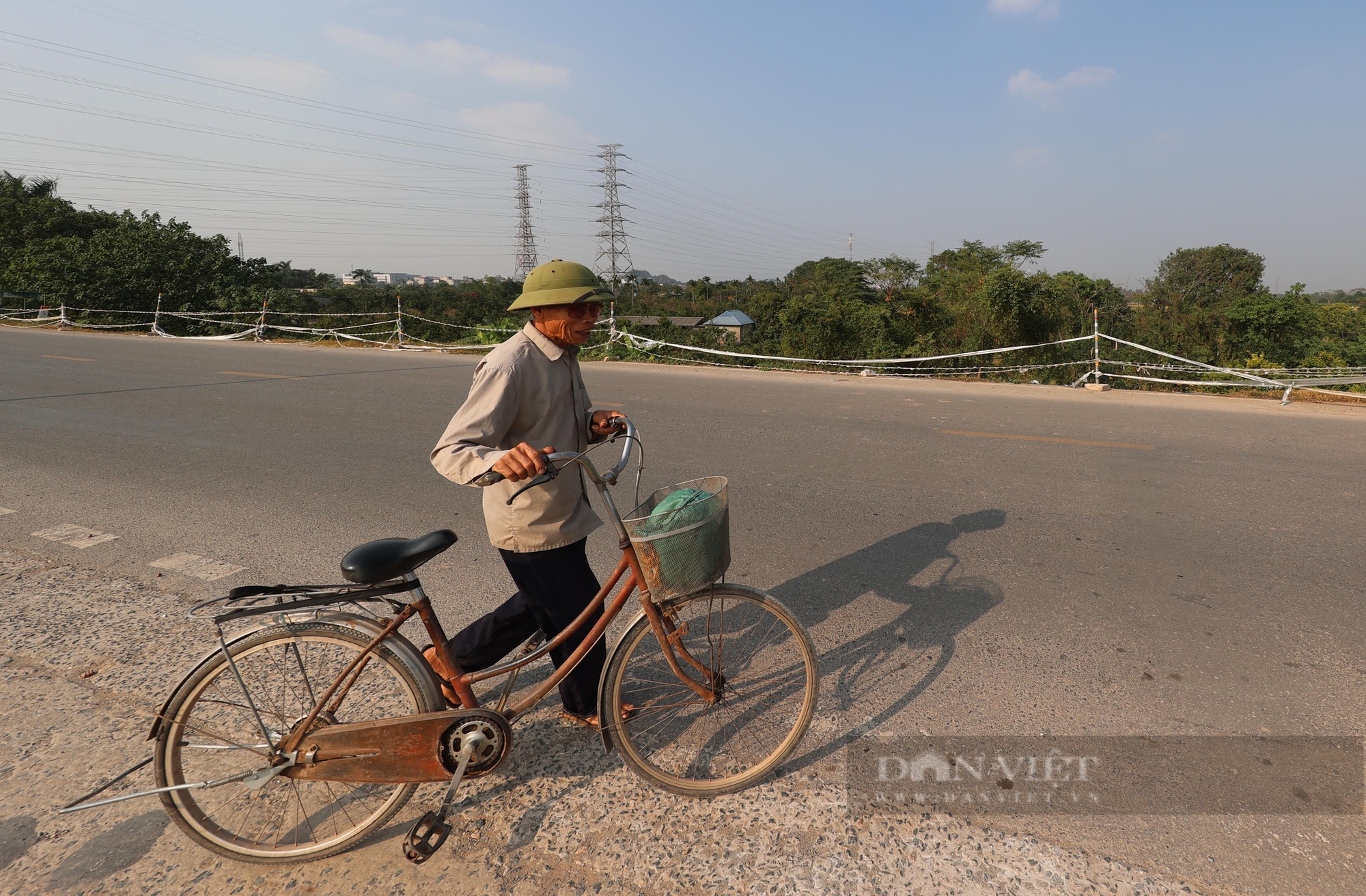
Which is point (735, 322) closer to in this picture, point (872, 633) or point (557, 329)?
point (872, 633)

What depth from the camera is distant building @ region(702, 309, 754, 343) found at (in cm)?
3528

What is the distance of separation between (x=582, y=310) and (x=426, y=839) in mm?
1557

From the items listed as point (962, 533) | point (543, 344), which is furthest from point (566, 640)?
point (962, 533)

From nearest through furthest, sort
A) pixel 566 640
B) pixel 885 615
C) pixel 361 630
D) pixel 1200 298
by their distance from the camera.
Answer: pixel 361 630 → pixel 566 640 → pixel 885 615 → pixel 1200 298

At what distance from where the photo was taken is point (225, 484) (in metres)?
6.00

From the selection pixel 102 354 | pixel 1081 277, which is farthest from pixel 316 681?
pixel 1081 277

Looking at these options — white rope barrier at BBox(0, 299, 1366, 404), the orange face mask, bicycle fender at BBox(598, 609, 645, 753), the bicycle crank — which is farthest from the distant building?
the bicycle crank

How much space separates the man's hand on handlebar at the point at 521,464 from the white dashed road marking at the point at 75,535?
12.8 ft

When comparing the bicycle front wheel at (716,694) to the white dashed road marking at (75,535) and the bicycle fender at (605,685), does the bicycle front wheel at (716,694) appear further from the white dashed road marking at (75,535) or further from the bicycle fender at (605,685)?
the white dashed road marking at (75,535)

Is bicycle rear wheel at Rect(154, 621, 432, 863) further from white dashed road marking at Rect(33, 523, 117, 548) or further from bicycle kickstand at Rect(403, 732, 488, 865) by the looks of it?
white dashed road marking at Rect(33, 523, 117, 548)

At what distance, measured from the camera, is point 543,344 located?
2504 millimetres

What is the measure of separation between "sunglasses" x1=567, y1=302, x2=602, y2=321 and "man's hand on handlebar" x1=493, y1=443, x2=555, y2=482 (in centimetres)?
56

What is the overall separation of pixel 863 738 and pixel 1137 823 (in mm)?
809

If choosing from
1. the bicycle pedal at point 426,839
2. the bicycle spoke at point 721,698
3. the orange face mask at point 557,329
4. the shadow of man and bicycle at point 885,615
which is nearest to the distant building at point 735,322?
the shadow of man and bicycle at point 885,615
